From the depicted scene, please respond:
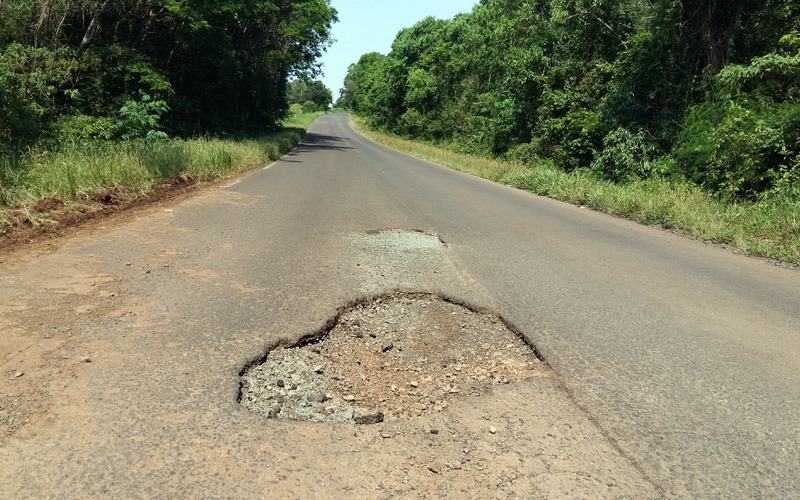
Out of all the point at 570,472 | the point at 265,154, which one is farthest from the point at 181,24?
the point at 570,472

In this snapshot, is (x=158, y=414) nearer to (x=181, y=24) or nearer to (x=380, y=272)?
(x=380, y=272)

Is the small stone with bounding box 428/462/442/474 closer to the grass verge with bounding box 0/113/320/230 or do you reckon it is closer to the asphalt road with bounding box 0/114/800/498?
the asphalt road with bounding box 0/114/800/498

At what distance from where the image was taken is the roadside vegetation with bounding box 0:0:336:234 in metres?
8.27

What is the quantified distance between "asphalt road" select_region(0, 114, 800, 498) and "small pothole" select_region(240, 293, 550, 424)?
0.57ft

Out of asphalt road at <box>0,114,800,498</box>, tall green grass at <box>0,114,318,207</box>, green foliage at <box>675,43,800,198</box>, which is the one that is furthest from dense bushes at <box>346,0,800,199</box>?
tall green grass at <box>0,114,318,207</box>

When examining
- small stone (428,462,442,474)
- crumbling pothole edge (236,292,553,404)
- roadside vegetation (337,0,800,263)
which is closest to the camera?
small stone (428,462,442,474)

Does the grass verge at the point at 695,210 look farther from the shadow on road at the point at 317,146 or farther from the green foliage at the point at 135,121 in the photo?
the shadow on road at the point at 317,146

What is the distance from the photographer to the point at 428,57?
46406 millimetres

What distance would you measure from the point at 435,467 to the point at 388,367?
1060mm

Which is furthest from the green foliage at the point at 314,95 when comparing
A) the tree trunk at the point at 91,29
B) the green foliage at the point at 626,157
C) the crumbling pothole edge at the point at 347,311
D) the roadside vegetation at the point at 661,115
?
the crumbling pothole edge at the point at 347,311

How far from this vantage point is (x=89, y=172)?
8289 mm

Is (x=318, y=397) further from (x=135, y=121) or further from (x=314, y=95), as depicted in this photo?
(x=314, y=95)

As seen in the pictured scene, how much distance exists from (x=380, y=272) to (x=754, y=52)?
14.3m

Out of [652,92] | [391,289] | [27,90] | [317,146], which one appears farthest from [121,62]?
[652,92]
